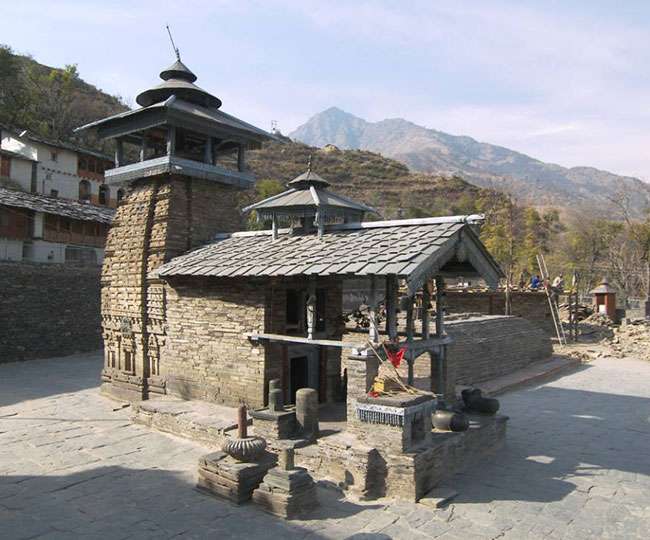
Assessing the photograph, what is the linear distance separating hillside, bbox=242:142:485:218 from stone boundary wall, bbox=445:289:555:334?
34.3 metres

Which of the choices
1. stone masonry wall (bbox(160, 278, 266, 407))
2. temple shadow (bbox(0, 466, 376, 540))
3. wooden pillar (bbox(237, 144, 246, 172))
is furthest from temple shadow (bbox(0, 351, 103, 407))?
wooden pillar (bbox(237, 144, 246, 172))

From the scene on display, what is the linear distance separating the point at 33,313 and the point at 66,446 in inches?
480

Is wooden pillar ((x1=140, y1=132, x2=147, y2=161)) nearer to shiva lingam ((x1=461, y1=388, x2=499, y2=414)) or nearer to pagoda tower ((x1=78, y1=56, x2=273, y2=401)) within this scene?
pagoda tower ((x1=78, y1=56, x2=273, y2=401))

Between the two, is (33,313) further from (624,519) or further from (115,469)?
(624,519)

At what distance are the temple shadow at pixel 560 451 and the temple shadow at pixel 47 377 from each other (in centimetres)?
1095

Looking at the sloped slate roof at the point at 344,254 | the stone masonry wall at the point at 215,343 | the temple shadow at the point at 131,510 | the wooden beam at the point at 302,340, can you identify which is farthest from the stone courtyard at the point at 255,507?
the sloped slate roof at the point at 344,254

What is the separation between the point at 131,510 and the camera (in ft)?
22.5

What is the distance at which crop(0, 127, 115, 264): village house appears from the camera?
81.8 ft

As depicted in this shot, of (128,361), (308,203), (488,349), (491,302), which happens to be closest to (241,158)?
(308,203)

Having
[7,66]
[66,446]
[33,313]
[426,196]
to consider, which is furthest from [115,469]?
[426,196]

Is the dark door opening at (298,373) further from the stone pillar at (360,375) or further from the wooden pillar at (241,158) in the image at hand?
the wooden pillar at (241,158)

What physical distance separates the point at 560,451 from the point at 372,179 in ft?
225

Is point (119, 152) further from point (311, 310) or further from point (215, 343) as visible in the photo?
point (311, 310)

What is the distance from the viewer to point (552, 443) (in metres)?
10.2
